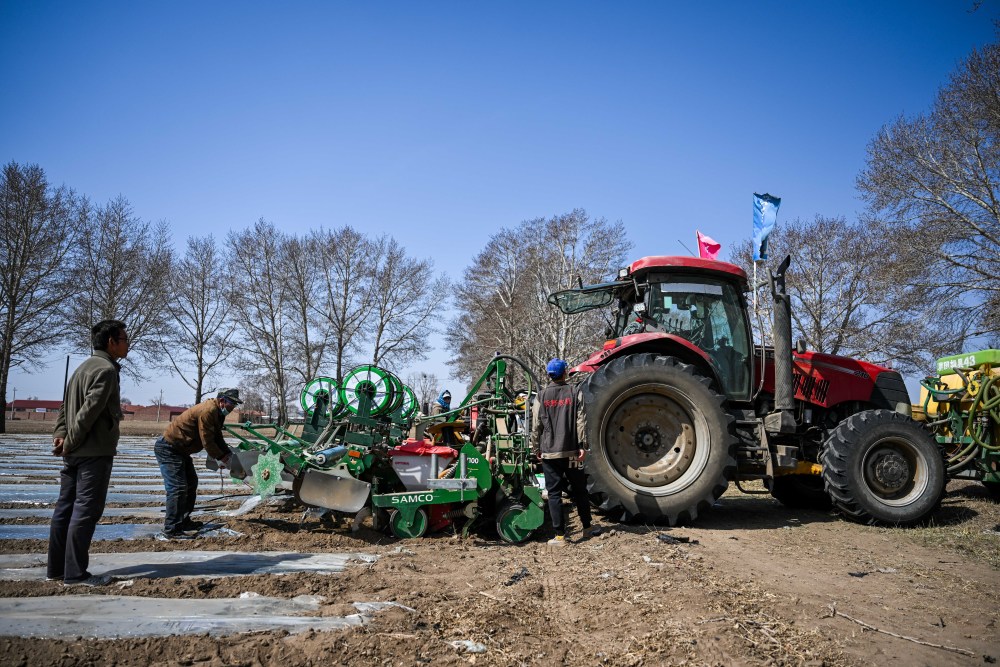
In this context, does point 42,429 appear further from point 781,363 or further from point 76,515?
point 781,363

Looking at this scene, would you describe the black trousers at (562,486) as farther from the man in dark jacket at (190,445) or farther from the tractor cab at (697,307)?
the man in dark jacket at (190,445)

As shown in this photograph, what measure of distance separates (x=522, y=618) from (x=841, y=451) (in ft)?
14.5

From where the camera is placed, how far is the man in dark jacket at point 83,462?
12.4 feet

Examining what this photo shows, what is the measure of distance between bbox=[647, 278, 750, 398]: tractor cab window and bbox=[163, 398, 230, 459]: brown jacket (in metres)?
4.71

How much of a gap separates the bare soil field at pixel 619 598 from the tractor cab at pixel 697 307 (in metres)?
1.87

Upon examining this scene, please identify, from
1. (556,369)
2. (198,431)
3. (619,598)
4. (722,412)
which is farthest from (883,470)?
(198,431)

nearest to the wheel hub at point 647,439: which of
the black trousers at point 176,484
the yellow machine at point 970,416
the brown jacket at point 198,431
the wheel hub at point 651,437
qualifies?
the wheel hub at point 651,437

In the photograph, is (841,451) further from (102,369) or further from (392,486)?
(102,369)

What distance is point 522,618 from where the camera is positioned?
3486 millimetres

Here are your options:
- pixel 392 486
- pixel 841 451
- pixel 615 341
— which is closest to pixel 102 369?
pixel 392 486

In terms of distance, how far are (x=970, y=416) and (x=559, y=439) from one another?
215 inches

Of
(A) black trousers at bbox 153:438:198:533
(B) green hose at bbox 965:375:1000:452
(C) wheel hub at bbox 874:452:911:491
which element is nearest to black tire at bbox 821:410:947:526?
(C) wheel hub at bbox 874:452:911:491

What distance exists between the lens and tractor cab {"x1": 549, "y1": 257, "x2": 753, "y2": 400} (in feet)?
21.8

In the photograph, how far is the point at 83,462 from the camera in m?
3.93
